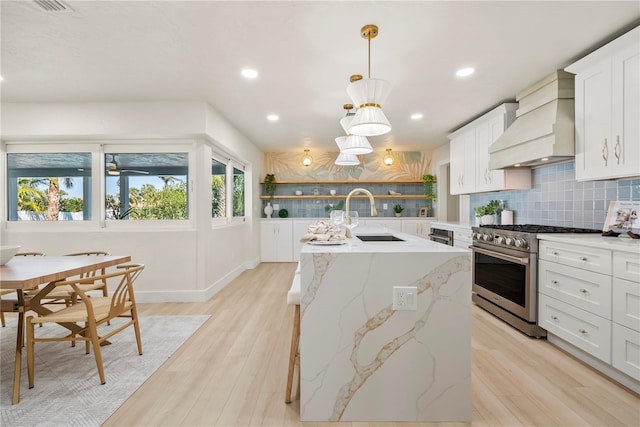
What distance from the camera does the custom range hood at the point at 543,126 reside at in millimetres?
2766

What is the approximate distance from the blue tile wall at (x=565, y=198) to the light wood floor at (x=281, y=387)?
4.18ft

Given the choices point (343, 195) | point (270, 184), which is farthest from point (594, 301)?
point (270, 184)

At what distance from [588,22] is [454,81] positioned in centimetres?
113

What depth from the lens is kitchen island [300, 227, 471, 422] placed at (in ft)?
5.46

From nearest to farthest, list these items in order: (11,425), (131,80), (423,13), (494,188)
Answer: (11,425) → (423,13) → (131,80) → (494,188)

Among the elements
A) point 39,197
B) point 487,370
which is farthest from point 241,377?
point 39,197

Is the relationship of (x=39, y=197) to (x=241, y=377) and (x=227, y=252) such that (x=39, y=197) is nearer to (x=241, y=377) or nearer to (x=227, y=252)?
(x=227, y=252)

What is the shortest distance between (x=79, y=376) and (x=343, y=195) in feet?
18.1

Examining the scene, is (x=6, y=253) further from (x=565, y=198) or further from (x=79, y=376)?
(x=565, y=198)

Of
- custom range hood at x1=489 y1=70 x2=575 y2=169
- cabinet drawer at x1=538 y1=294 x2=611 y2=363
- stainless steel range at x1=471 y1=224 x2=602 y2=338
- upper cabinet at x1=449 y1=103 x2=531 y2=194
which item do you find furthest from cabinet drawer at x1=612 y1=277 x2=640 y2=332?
upper cabinet at x1=449 y1=103 x2=531 y2=194

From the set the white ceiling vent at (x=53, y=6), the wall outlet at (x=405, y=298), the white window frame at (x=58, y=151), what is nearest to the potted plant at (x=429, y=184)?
the wall outlet at (x=405, y=298)

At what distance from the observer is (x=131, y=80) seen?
311 cm

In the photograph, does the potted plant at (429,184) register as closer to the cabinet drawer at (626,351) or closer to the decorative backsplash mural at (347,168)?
the decorative backsplash mural at (347,168)

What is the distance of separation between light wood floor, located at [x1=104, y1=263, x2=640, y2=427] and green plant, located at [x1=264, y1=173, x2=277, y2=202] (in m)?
4.05
